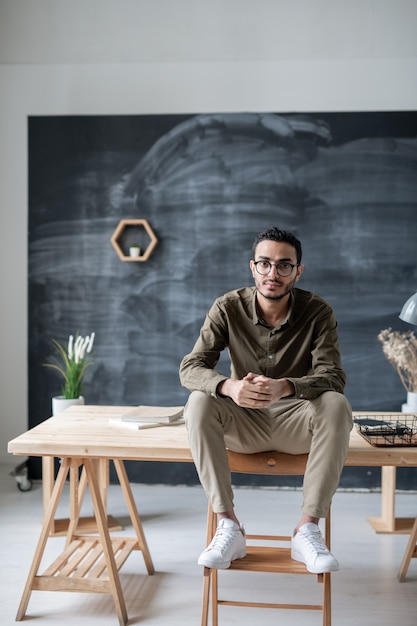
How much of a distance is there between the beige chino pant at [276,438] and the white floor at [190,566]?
0.62 metres

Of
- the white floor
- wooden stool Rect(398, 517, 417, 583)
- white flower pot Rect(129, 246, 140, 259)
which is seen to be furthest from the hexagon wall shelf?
wooden stool Rect(398, 517, 417, 583)

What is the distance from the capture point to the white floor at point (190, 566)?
2.82 meters

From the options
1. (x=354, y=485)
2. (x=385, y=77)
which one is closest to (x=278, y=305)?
(x=354, y=485)

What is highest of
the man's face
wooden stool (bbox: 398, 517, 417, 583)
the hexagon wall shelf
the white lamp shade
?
the hexagon wall shelf

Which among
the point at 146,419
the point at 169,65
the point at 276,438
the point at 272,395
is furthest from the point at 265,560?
the point at 169,65

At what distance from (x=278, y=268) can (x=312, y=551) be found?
3.59ft

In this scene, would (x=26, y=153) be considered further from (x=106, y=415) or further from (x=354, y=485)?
(x=354, y=485)

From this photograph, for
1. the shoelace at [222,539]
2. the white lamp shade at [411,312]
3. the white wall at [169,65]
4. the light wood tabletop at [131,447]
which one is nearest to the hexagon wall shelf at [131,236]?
the white wall at [169,65]

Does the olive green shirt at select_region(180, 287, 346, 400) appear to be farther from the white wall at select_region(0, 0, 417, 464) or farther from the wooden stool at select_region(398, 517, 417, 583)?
the white wall at select_region(0, 0, 417, 464)

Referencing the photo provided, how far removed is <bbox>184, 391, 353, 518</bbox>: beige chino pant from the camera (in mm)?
2486

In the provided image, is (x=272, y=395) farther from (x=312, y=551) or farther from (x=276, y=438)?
(x=312, y=551)

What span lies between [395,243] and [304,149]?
33.3 inches

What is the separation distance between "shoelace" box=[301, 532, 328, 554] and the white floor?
1.63 feet

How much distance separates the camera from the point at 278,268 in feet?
9.50
